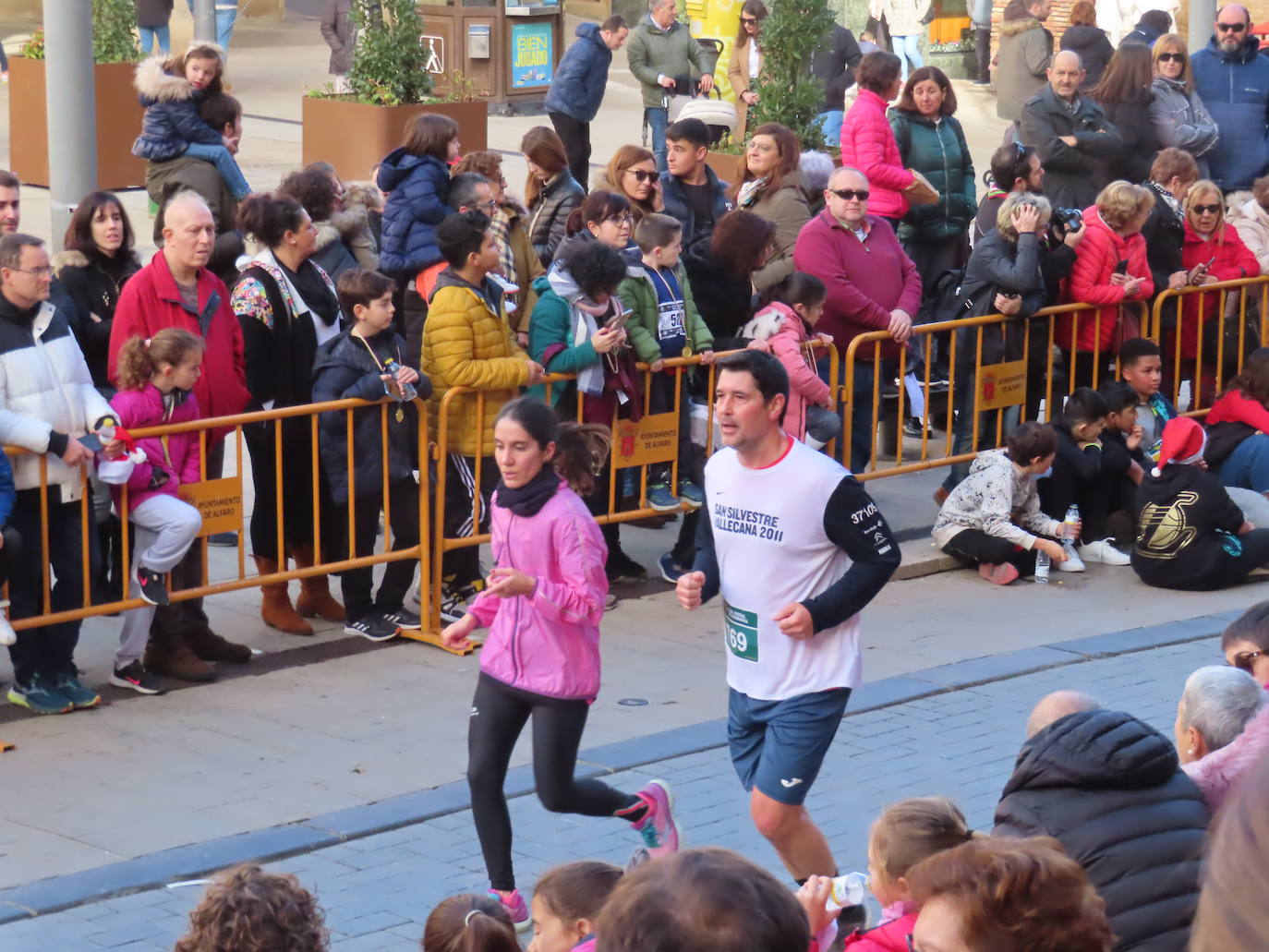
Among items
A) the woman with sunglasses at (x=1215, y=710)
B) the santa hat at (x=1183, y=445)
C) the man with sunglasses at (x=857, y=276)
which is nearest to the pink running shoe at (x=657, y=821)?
the woman with sunglasses at (x=1215, y=710)

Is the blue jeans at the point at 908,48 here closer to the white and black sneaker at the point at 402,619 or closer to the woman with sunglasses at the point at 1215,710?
the white and black sneaker at the point at 402,619

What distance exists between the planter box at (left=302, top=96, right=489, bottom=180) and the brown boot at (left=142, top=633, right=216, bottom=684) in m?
9.46

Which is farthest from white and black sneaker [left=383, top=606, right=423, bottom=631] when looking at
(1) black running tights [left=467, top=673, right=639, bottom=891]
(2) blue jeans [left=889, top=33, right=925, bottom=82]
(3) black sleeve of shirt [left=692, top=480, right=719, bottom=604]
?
(2) blue jeans [left=889, top=33, right=925, bottom=82]

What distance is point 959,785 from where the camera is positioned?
7113 mm

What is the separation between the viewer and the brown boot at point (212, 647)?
8297 millimetres

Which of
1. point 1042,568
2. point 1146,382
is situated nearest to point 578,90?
point 1146,382

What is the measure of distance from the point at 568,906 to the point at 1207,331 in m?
8.77

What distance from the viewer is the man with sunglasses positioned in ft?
33.3

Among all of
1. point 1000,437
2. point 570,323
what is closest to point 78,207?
point 570,323

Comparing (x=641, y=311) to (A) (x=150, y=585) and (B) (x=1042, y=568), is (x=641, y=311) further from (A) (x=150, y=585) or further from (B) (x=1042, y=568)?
(A) (x=150, y=585)

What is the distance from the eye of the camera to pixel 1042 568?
998 centimetres

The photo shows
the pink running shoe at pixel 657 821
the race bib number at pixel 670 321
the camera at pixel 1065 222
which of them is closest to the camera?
the pink running shoe at pixel 657 821

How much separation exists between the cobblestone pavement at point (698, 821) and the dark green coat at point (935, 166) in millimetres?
4178

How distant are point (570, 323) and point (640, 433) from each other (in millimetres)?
747
